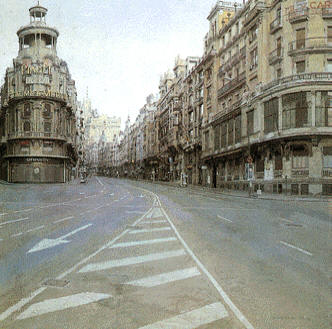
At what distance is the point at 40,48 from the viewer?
220 feet

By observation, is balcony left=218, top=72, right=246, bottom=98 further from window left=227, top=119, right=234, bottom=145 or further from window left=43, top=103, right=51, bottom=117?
window left=43, top=103, right=51, bottom=117

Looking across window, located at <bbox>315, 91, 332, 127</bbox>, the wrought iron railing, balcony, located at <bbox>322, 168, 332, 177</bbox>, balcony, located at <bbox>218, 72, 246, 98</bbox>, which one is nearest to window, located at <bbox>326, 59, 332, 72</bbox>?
the wrought iron railing

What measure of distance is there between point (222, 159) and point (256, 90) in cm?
1376

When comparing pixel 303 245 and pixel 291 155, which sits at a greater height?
pixel 291 155

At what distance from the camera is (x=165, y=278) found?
730 cm

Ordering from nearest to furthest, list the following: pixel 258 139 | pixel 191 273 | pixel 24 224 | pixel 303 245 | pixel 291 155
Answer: pixel 191 273, pixel 303 245, pixel 24 224, pixel 291 155, pixel 258 139

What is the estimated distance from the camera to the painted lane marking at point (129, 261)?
8.05 m

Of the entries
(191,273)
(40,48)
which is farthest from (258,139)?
(40,48)

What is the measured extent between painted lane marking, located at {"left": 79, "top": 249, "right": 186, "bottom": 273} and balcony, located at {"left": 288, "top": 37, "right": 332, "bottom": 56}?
3287 centimetres

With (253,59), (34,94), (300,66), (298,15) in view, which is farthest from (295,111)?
(34,94)

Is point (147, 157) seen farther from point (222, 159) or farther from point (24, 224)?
point (24, 224)

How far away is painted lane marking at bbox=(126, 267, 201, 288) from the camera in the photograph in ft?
22.8

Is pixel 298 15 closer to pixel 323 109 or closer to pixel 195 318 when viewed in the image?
pixel 323 109

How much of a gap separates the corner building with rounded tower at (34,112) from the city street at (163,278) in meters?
54.9
